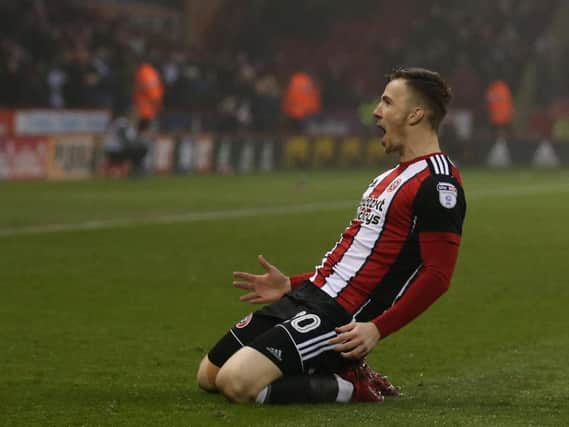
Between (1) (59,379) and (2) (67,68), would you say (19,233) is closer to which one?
(1) (59,379)

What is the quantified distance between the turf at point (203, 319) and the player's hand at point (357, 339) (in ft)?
0.87

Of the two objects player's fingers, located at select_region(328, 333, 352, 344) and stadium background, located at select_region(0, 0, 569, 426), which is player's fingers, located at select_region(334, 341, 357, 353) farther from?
stadium background, located at select_region(0, 0, 569, 426)

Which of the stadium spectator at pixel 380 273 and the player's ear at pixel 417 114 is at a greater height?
the player's ear at pixel 417 114

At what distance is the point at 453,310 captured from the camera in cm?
955

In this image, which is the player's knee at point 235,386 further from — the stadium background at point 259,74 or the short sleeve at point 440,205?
the stadium background at point 259,74

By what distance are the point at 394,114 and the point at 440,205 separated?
1.51 feet

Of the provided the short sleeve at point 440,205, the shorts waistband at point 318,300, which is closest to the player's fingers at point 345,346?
the shorts waistband at point 318,300

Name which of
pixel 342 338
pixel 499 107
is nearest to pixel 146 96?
pixel 499 107

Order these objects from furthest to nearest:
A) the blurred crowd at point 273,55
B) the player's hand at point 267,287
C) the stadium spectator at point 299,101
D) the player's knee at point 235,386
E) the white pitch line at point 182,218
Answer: the stadium spectator at point 299,101 → the blurred crowd at point 273,55 → the white pitch line at point 182,218 → the player's hand at point 267,287 → the player's knee at point 235,386

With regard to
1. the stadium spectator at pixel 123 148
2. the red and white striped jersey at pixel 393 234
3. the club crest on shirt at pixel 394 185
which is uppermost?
the club crest on shirt at pixel 394 185

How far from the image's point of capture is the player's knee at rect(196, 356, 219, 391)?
19.8 feet

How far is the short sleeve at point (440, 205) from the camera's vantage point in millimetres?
5570

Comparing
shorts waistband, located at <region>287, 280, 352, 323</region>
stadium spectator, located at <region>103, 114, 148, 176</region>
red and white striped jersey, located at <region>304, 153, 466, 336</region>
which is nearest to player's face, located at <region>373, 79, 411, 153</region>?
red and white striped jersey, located at <region>304, 153, 466, 336</region>

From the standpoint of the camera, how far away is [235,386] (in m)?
5.69
